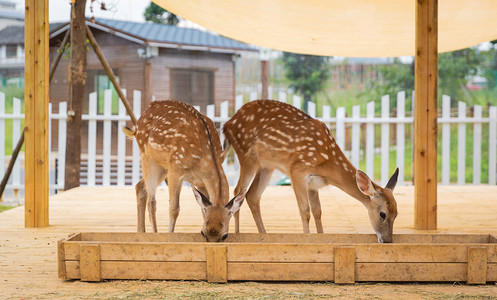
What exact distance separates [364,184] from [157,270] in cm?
155

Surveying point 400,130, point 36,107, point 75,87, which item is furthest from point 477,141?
point 36,107

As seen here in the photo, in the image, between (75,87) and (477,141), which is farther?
(477,141)

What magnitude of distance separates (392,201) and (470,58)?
56.1 feet

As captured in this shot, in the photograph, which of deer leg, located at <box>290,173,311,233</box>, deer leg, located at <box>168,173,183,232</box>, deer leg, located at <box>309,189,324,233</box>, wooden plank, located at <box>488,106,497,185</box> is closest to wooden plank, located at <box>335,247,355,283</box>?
deer leg, located at <box>290,173,311,233</box>

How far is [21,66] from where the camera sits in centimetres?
2127

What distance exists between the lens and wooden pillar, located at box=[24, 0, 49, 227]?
5.18 m

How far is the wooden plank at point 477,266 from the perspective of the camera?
11.0 feet

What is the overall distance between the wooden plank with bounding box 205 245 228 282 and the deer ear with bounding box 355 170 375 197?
1.18 m

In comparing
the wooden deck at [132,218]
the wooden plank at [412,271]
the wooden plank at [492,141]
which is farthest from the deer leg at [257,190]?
the wooden plank at [492,141]

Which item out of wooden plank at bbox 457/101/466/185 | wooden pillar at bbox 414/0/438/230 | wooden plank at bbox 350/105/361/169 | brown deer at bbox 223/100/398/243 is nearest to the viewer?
brown deer at bbox 223/100/398/243

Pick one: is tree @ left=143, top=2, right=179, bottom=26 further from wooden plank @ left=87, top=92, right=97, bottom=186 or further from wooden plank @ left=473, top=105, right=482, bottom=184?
wooden plank @ left=473, top=105, right=482, bottom=184

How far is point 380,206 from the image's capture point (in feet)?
13.5

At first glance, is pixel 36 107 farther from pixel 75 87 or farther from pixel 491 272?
pixel 491 272

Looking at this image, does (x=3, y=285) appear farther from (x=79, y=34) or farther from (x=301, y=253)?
(x=79, y=34)
